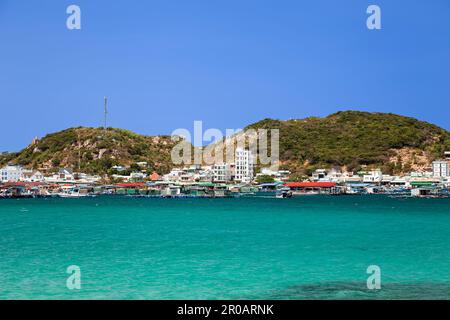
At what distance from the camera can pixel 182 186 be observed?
115 metres

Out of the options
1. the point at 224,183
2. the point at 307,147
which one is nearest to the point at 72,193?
the point at 224,183

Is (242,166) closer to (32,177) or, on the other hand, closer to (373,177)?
(373,177)

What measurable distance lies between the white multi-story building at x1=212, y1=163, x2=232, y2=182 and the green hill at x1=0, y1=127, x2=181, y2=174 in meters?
24.1

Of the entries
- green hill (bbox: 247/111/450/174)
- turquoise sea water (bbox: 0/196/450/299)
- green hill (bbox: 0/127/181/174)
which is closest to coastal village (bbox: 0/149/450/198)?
green hill (bbox: 247/111/450/174)

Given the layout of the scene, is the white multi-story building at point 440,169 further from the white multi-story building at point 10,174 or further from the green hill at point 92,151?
the white multi-story building at point 10,174

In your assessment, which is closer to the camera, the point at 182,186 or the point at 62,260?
the point at 62,260

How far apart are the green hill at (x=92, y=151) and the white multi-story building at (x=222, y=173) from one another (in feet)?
78.9

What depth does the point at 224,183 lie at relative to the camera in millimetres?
123312

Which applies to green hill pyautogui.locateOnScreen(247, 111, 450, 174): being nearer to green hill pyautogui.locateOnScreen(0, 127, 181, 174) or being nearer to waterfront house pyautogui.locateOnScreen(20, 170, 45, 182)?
green hill pyautogui.locateOnScreen(0, 127, 181, 174)

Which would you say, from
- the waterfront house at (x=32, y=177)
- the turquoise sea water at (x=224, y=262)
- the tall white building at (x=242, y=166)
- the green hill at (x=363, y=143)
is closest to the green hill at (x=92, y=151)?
the waterfront house at (x=32, y=177)

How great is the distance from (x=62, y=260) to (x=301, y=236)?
14474mm

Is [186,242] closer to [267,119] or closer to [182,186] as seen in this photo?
[182,186]
